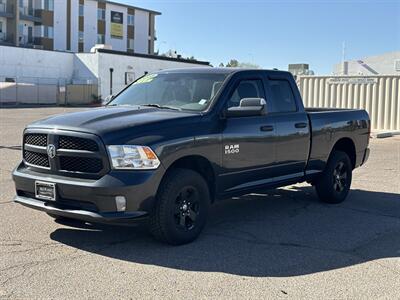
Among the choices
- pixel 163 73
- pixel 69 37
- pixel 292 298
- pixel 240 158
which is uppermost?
pixel 69 37

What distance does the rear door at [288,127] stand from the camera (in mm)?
7492

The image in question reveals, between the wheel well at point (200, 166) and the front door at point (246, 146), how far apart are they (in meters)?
0.12

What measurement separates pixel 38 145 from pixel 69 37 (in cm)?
6265

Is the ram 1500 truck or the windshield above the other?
the windshield

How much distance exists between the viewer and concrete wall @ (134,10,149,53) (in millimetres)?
74938

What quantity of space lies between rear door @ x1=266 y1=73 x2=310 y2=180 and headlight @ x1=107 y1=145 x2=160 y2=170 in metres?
2.30

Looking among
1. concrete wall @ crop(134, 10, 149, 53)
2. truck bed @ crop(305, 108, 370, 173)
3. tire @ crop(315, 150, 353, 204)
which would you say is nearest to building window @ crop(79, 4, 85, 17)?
concrete wall @ crop(134, 10, 149, 53)

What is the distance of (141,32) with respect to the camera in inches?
2985

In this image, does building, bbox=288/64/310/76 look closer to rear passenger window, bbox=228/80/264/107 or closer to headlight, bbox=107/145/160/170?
rear passenger window, bbox=228/80/264/107

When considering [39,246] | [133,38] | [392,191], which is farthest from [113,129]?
[133,38]

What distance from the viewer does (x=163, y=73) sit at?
7.52 meters

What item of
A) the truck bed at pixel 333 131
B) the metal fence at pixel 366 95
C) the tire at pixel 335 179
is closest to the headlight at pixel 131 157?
the truck bed at pixel 333 131

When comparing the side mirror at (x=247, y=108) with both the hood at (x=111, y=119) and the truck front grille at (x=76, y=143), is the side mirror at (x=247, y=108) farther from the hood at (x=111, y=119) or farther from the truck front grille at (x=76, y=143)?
the truck front grille at (x=76, y=143)

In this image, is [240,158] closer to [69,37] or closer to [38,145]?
[38,145]
